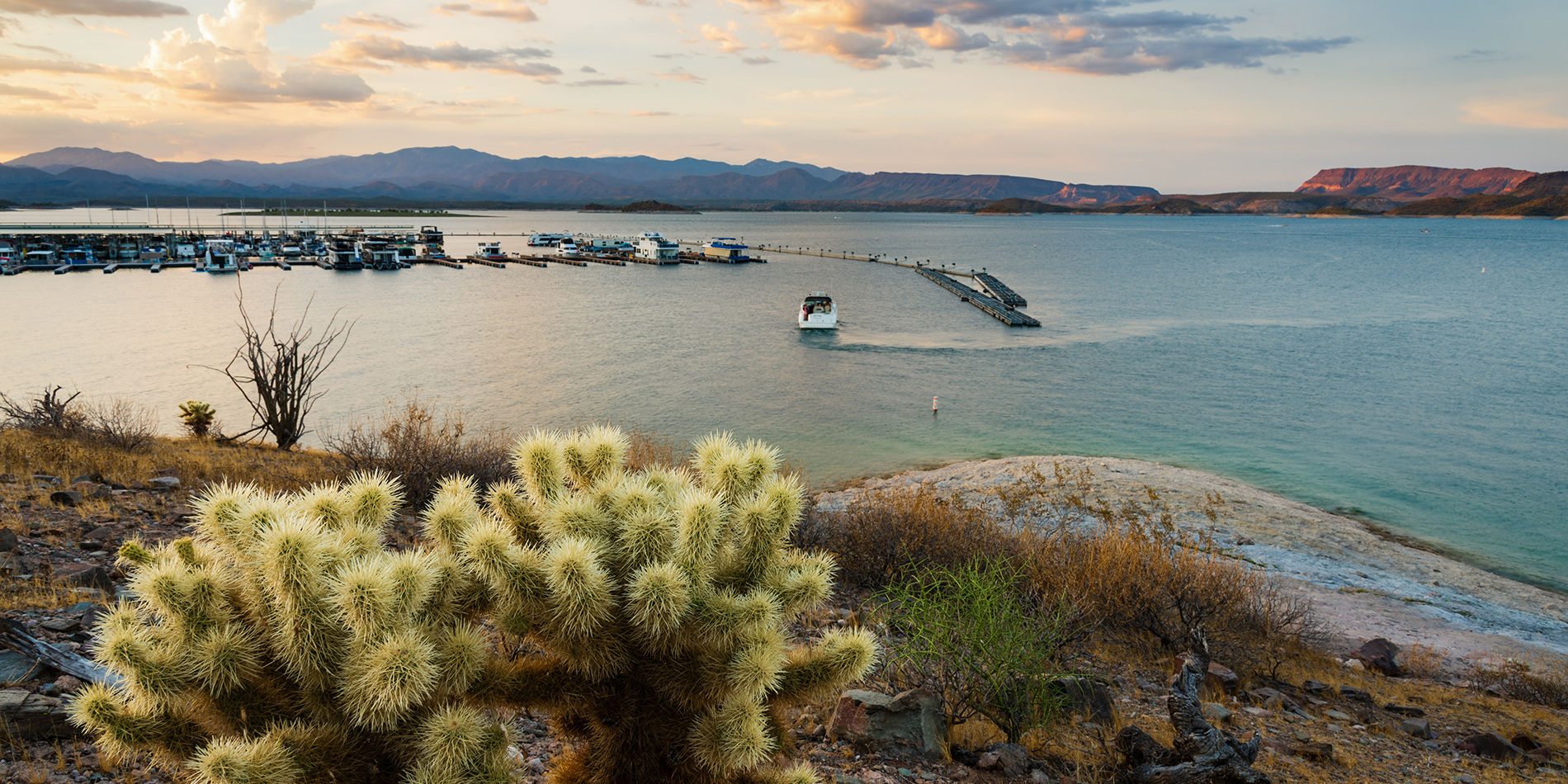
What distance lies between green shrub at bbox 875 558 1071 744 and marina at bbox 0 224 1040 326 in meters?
51.2

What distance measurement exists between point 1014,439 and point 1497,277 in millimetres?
91910

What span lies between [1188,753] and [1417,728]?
3.54 meters

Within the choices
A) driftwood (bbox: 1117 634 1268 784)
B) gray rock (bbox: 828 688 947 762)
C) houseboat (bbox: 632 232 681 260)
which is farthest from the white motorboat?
houseboat (bbox: 632 232 681 260)

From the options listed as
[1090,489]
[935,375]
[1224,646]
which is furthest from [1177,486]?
[935,375]

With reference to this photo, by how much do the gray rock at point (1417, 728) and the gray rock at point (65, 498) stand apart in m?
15.1

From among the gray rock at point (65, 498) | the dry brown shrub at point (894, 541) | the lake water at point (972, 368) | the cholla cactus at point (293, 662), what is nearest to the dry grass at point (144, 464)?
the gray rock at point (65, 498)

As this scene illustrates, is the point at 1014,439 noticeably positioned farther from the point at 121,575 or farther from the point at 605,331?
the point at 605,331

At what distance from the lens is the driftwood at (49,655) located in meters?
5.09

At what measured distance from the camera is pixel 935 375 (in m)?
36.3

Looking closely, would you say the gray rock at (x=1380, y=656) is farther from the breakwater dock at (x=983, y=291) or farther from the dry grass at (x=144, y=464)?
the breakwater dock at (x=983, y=291)

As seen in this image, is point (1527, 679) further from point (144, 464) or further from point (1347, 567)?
point (144, 464)

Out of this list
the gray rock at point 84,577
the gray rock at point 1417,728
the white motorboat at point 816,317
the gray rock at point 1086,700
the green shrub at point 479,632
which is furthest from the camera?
the white motorboat at point 816,317

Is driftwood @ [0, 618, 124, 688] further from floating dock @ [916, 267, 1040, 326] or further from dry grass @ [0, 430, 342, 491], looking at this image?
floating dock @ [916, 267, 1040, 326]

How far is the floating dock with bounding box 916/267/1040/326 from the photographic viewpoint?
51.9 meters
